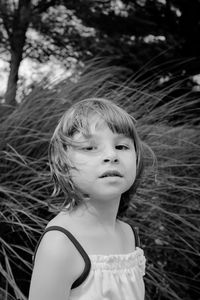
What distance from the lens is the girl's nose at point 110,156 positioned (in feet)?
4.24

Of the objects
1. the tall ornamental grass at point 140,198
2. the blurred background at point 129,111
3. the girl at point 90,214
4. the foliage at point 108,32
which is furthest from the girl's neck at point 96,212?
the foliage at point 108,32

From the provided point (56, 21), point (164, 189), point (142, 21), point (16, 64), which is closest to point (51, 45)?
point (56, 21)

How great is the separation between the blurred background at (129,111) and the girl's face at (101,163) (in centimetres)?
40

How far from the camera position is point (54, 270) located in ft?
4.09

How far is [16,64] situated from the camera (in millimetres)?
5551

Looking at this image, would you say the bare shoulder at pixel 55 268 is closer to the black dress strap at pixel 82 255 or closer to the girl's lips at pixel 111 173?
the black dress strap at pixel 82 255

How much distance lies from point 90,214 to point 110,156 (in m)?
0.20

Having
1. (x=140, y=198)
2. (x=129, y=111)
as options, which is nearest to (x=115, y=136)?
(x=140, y=198)

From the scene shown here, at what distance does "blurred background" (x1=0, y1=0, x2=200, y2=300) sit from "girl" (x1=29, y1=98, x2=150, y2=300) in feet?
1.08

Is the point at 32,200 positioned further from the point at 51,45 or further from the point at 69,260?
the point at 51,45

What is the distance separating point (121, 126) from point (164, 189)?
52.6 inches

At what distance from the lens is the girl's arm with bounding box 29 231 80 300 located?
4.09ft

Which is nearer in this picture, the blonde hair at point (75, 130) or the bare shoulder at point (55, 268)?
the bare shoulder at point (55, 268)

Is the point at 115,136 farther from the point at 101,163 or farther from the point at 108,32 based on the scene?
the point at 108,32
